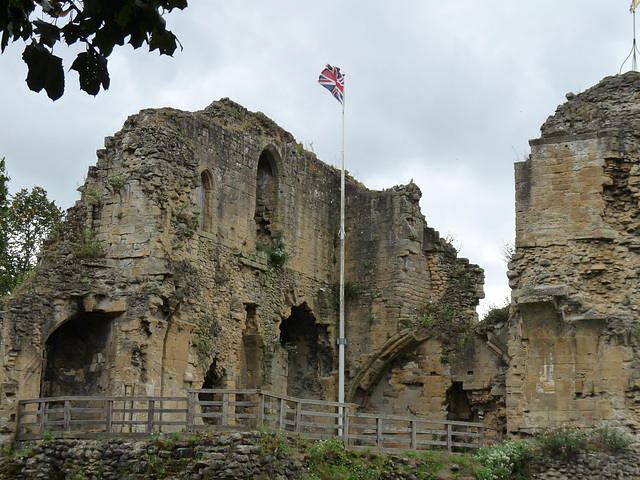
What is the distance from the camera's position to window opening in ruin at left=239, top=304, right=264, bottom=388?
2580 centimetres

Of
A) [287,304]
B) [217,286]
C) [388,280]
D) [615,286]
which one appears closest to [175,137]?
[217,286]

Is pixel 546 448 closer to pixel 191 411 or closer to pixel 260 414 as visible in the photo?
pixel 260 414

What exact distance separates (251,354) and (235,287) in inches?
65.2

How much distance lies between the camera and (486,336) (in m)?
26.2

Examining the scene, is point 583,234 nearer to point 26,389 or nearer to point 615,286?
point 615,286

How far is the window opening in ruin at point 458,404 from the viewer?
87.2ft

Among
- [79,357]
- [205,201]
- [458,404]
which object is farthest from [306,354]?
[79,357]

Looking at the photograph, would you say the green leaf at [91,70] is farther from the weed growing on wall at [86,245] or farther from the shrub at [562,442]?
the weed growing on wall at [86,245]

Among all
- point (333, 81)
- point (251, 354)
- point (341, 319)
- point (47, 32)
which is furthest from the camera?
point (333, 81)

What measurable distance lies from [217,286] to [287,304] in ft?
9.25

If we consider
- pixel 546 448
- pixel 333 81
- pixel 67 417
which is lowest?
pixel 546 448

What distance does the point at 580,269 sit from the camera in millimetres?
21422

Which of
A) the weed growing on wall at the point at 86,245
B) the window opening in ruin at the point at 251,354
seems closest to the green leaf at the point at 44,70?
the weed growing on wall at the point at 86,245

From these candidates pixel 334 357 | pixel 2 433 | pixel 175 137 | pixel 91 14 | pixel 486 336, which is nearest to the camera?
pixel 91 14
